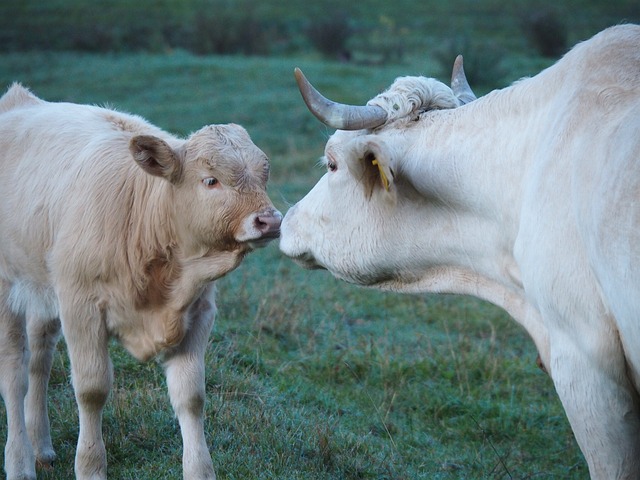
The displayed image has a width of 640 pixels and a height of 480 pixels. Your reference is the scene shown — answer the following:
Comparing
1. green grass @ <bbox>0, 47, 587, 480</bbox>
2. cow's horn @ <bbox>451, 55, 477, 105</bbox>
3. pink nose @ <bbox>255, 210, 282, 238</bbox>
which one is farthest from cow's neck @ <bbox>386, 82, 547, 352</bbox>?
green grass @ <bbox>0, 47, 587, 480</bbox>

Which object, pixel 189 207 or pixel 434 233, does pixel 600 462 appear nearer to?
pixel 434 233

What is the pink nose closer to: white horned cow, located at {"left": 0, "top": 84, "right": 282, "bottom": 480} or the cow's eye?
white horned cow, located at {"left": 0, "top": 84, "right": 282, "bottom": 480}

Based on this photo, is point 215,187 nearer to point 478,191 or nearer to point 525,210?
point 478,191

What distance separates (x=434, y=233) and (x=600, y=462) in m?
1.29

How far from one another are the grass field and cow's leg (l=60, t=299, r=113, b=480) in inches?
11.8

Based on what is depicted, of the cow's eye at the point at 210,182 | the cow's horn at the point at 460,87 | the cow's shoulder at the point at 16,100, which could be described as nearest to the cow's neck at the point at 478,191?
the cow's horn at the point at 460,87

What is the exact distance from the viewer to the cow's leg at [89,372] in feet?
15.4

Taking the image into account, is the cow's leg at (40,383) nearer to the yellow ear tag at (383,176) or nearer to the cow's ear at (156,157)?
the cow's ear at (156,157)

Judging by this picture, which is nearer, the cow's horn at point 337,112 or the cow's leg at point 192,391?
the cow's horn at point 337,112

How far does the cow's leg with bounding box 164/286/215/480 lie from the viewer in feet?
15.4

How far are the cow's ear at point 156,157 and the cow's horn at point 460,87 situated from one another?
1.44 m

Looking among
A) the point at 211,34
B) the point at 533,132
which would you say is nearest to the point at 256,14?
the point at 211,34

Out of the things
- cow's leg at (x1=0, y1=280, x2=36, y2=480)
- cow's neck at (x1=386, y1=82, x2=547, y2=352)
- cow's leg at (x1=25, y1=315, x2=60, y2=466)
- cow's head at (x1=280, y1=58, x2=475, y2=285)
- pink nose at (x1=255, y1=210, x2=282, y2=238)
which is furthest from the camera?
cow's leg at (x1=25, y1=315, x2=60, y2=466)

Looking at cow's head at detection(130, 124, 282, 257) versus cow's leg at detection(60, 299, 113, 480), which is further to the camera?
cow's leg at detection(60, 299, 113, 480)
